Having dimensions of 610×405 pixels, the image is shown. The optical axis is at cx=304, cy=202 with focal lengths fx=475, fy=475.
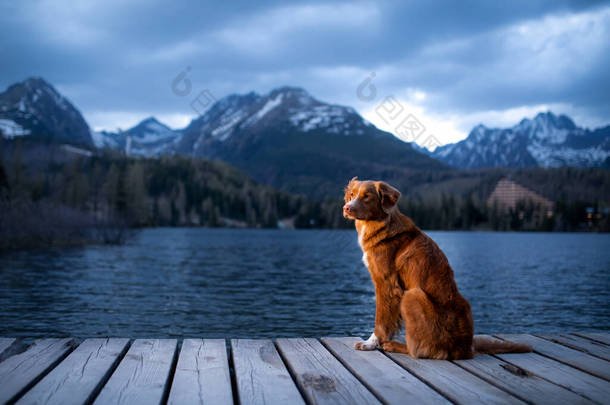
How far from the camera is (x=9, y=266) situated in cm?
3669

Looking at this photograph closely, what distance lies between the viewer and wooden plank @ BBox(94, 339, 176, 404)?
11.2 feet

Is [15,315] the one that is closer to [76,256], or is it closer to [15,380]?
[15,380]

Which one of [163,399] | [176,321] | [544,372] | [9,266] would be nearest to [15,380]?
[163,399]

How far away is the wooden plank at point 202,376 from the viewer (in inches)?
135

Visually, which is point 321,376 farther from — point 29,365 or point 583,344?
point 583,344

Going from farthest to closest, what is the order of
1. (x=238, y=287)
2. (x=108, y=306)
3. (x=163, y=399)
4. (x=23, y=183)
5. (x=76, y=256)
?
(x=23, y=183) → (x=76, y=256) → (x=238, y=287) → (x=108, y=306) → (x=163, y=399)

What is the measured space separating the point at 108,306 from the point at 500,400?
21.3m

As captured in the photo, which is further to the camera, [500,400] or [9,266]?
[9,266]

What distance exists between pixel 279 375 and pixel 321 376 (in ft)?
1.16

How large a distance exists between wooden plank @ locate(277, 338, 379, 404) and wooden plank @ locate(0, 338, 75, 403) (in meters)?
2.06

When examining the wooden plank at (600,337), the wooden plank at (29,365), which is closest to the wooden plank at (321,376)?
the wooden plank at (29,365)

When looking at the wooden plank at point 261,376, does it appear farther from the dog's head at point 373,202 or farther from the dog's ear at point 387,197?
the dog's ear at point 387,197

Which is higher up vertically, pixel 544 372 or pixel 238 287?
pixel 544 372

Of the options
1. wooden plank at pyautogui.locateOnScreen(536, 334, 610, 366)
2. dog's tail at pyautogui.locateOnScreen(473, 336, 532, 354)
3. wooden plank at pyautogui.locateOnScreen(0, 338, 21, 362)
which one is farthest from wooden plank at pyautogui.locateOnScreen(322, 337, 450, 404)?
wooden plank at pyautogui.locateOnScreen(0, 338, 21, 362)
